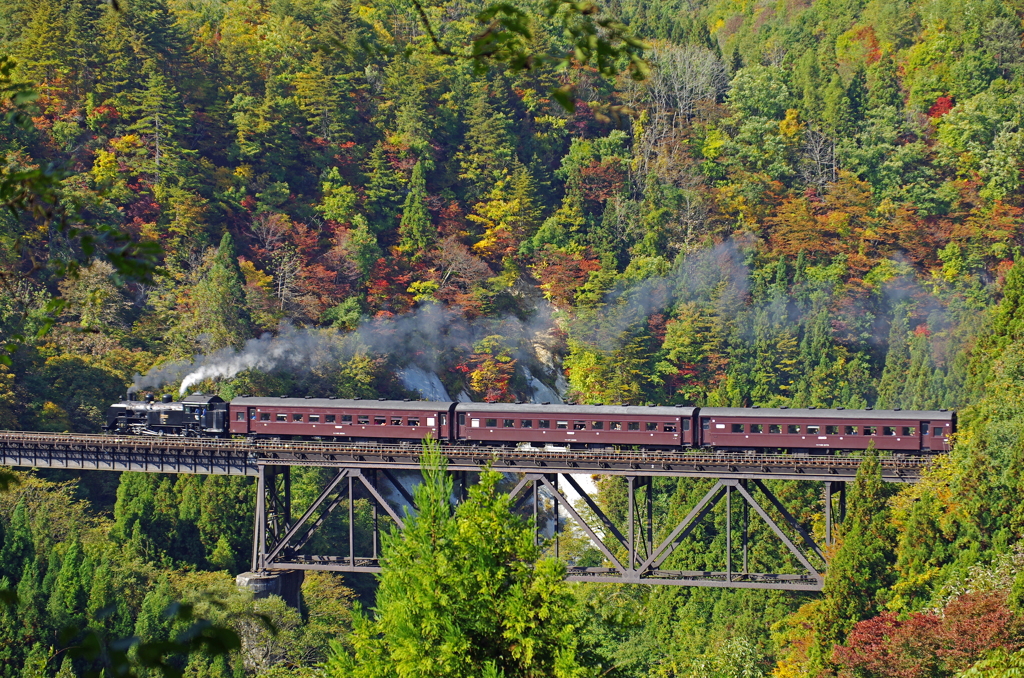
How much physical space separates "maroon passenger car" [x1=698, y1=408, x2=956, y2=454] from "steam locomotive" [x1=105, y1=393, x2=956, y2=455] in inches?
1.3

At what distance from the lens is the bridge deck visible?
4122 centimetres

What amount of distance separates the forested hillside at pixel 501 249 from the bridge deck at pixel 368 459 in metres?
1.75

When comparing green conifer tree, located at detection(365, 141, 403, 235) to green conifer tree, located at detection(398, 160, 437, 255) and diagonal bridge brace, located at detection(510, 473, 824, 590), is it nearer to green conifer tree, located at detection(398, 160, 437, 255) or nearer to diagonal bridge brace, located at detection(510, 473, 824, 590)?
green conifer tree, located at detection(398, 160, 437, 255)

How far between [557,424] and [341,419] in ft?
25.7

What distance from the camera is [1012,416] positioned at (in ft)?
135

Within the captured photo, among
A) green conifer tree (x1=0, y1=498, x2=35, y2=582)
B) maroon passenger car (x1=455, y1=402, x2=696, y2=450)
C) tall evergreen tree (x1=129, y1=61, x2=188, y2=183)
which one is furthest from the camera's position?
tall evergreen tree (x1=129, y1=61, x2=188, y2=183)

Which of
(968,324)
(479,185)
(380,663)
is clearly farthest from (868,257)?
(380,663)

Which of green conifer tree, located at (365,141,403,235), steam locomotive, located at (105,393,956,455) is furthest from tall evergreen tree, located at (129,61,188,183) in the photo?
steam locomotive, located at (105,393,956,455)

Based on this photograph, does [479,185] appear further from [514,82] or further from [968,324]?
[968,324]

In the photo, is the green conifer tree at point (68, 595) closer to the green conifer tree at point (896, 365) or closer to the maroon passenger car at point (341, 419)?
the maroon passenger car at point (341, 419)

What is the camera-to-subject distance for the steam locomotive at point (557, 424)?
4341 centimetres

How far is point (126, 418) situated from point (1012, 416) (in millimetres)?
31709

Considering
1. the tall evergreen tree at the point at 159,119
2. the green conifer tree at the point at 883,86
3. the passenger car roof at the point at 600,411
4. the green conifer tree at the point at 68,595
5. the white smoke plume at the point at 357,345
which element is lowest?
the green conifer tree at the point at 68,595

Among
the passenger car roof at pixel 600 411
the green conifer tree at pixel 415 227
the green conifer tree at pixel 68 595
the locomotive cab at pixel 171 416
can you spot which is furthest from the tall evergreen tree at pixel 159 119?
the passenger car roof at pixel 600 411
